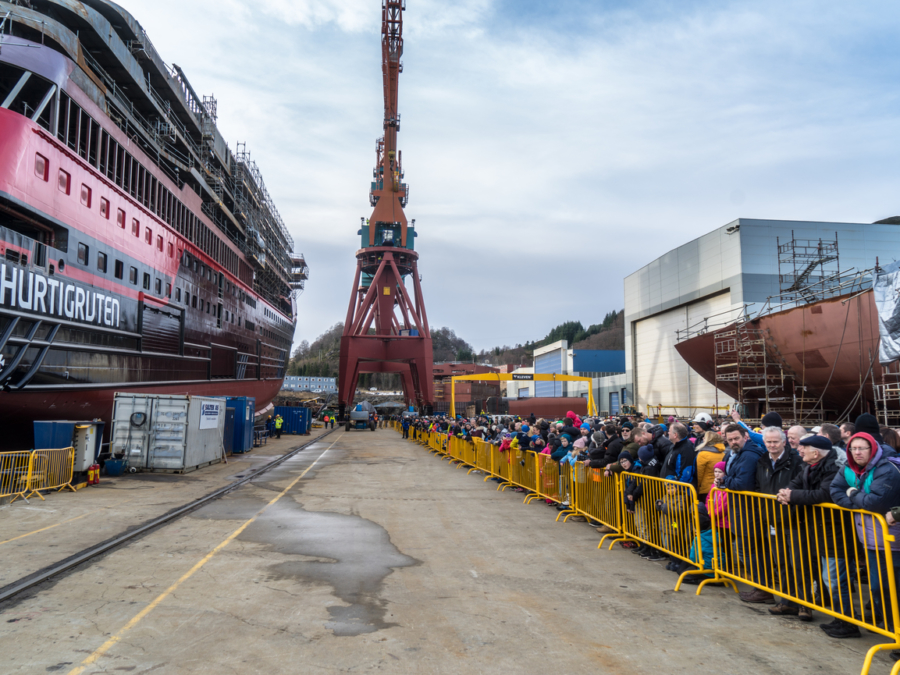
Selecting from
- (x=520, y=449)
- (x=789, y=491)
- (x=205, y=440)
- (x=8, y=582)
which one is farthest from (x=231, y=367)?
(x=789, y=491)

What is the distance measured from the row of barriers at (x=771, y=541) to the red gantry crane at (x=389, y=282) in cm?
3184

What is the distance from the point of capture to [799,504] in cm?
471

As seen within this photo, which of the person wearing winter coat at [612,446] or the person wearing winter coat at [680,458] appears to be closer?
the person wearing winter coat at [680,458]

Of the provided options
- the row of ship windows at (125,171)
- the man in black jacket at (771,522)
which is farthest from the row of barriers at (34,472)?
the man in black jacket at (771,522)

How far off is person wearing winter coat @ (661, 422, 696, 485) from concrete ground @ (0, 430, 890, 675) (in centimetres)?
108

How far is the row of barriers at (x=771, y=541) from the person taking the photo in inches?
167

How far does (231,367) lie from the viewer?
29484mm

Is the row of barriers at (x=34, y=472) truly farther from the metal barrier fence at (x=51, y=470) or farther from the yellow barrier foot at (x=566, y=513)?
the yellow barrier foot at (x=566, y=513)

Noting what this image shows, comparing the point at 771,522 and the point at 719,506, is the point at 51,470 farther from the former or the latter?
the point at 771,522

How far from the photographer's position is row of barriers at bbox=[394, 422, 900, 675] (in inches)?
167

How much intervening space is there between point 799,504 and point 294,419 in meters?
33.5

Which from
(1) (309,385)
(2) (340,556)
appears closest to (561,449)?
(2) (340,556)

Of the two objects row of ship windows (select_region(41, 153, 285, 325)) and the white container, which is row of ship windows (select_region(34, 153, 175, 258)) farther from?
the white container

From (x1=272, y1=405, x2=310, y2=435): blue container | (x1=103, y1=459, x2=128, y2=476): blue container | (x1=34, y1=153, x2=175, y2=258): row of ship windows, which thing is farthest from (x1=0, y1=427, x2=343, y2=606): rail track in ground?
(x1=272, y1=405, x2=310, y2=435): blue container
